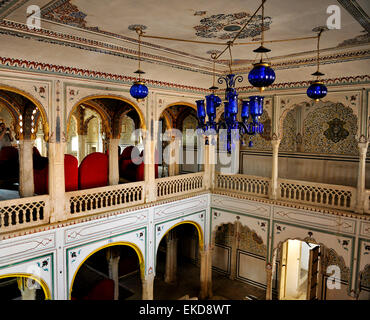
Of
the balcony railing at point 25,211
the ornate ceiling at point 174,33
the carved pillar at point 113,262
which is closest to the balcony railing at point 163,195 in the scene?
the balcony railing at point 25,211

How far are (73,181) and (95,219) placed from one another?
852 millimetres

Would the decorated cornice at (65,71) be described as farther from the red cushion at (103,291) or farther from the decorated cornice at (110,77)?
the red cushion at (103,291)

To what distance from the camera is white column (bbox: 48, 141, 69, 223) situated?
5176mm

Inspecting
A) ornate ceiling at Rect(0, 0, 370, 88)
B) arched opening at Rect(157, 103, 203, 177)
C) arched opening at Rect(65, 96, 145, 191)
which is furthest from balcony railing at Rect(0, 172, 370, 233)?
ornate ceiling at Rect(0, 0, 370, 88)

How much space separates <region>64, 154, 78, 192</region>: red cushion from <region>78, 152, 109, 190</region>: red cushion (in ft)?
0.86

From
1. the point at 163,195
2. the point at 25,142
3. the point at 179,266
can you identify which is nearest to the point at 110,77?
the point at 25,142

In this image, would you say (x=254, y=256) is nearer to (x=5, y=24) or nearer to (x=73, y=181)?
(x=73, y=181)

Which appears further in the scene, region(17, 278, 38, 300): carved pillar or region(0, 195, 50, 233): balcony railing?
region(17, 278, 38, 300): carved pillar

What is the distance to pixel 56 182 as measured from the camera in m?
5.21

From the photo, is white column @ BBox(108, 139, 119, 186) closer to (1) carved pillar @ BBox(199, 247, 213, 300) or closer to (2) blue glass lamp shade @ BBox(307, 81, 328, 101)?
(1) carved pillar @ BBox(199, 247, 213, 300)

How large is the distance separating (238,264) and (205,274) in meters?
1.44

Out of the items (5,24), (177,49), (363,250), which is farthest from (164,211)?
(5,24)

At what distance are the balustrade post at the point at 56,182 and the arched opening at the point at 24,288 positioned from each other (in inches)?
41.8

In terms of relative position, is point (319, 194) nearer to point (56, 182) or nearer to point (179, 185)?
point (179, 185)
